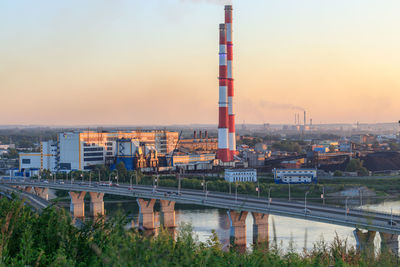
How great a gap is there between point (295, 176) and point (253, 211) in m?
18.5

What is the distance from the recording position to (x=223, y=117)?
127 feet

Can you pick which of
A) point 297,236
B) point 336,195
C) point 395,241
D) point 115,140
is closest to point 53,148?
point 115,140

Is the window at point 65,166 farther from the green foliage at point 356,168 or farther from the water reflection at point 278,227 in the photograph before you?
the green foliage at point 356,168

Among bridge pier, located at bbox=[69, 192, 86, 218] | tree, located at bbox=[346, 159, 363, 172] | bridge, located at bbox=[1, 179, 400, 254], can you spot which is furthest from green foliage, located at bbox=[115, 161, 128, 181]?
tree, located at bbox=[346, 159, 363, 172]

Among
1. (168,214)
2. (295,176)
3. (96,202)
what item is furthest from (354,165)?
(168,214)

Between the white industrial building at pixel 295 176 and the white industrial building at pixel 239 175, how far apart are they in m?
1.59

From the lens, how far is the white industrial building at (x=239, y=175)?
3806cm

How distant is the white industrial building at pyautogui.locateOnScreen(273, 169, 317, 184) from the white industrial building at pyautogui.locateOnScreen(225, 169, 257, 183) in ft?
5.22

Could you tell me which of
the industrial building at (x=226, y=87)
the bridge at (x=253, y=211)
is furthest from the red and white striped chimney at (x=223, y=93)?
the bridge at (x=253, y=211)

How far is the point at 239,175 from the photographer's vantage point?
38.3 meters

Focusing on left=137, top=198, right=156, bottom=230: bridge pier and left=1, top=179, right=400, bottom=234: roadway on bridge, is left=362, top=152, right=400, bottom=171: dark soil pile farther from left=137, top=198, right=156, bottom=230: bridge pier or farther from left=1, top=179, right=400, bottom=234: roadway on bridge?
left=137, top=198, right=156, bottom=230: bridge pier

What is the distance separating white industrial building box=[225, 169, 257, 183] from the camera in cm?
3806

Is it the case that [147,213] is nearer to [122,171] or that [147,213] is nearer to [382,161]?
[122,171]

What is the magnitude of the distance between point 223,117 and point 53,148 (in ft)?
40.7
